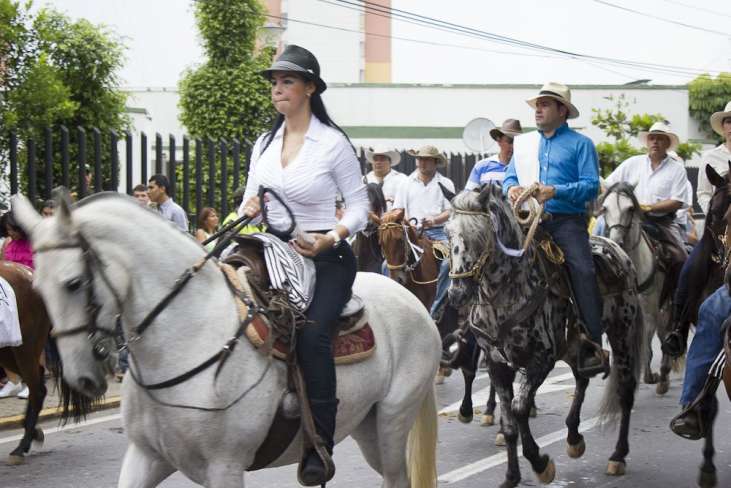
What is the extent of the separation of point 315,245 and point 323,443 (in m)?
0.91

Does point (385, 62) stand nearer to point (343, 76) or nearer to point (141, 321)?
point (343, 76)

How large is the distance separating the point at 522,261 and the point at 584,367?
102 centimetres

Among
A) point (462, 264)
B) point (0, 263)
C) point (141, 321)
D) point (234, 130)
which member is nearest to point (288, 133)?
point (141, 321)

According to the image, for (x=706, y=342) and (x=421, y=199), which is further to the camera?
(x=421, y=199)

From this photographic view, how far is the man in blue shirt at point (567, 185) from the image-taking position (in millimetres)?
8055

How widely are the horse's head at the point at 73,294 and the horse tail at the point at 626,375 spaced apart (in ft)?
16.9

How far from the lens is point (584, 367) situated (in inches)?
321

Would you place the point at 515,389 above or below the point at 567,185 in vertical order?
below

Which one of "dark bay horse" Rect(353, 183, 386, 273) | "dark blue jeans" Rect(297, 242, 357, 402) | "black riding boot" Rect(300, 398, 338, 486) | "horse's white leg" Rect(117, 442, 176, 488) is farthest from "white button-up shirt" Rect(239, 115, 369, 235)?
"dark bay horse" Rect(353, 183, 386, 273)

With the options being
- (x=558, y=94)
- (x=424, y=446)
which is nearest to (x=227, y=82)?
(x=558, y=94)

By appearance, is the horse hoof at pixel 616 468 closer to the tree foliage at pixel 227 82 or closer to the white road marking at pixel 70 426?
the white road marking at pixel 70 426

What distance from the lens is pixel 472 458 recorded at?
8.45 metres

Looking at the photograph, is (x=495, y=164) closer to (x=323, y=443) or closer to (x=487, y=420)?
(x=487, y=420)

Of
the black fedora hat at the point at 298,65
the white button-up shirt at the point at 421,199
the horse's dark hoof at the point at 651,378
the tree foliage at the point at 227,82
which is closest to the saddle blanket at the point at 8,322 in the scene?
the black fedora hat at the point at 298,65
